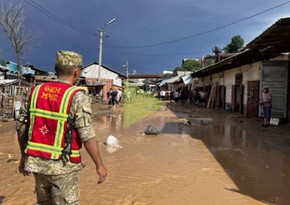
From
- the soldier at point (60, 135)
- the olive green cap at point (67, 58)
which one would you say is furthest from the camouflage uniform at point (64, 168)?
the olive green cap at point (67, 58)

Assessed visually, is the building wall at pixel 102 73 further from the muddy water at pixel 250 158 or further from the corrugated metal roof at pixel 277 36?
the corrugated metal roof at pixel 277 36

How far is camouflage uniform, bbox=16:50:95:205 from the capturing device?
2.99 meters

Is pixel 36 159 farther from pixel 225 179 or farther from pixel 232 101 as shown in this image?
pixel 232 101

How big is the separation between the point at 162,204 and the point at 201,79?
3621 cm

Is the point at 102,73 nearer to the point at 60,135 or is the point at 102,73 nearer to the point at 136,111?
the point at 136,111

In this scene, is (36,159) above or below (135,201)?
above

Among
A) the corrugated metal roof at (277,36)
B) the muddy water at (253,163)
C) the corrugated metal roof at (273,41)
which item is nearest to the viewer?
the muddy water at (253,163)

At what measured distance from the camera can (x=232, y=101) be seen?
1011 inches

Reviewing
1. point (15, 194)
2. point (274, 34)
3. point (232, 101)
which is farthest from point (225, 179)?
point (232, 101)

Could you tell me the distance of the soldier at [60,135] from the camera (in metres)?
2.99

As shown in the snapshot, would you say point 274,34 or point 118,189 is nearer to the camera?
point 118,189

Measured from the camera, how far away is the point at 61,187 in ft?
10.0

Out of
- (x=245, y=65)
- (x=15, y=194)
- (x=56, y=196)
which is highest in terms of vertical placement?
(x=245, y=65)

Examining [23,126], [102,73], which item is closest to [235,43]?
[102,73]
